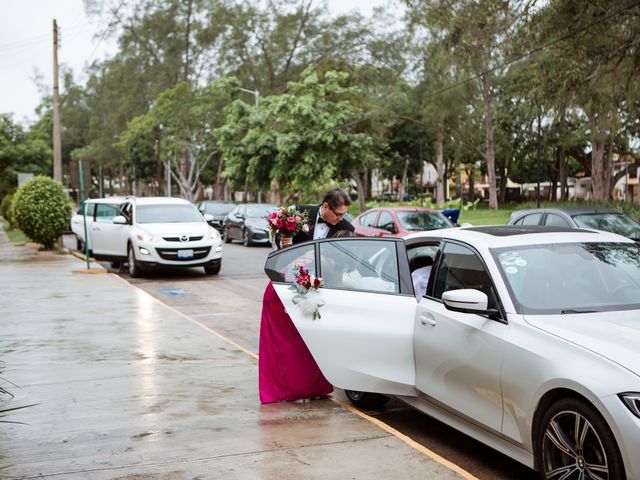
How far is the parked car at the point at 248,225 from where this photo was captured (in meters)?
26.5

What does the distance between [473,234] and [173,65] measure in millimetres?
58331

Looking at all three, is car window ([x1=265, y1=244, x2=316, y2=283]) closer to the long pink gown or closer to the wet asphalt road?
the long pink gown

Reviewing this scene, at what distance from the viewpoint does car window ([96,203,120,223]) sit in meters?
19.3

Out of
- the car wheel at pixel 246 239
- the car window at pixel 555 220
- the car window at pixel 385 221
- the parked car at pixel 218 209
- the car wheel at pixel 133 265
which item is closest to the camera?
the car window at pixel 555 220

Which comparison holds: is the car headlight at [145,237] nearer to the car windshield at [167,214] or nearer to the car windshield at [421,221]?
the car windshield at [167,214]

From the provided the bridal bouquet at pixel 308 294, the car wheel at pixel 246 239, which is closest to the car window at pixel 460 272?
the bridal bouquet at pixel 308 294

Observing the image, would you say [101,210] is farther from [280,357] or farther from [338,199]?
[280,357]

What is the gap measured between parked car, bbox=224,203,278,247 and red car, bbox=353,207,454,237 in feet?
25.1

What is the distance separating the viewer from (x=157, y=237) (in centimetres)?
1647

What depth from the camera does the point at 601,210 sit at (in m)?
13.6

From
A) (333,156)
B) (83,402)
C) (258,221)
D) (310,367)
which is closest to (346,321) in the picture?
(310,367)

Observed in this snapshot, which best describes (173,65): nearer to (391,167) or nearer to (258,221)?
(391,167)

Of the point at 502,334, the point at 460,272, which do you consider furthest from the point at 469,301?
the point at 460,272

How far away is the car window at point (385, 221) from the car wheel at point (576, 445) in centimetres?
1412
